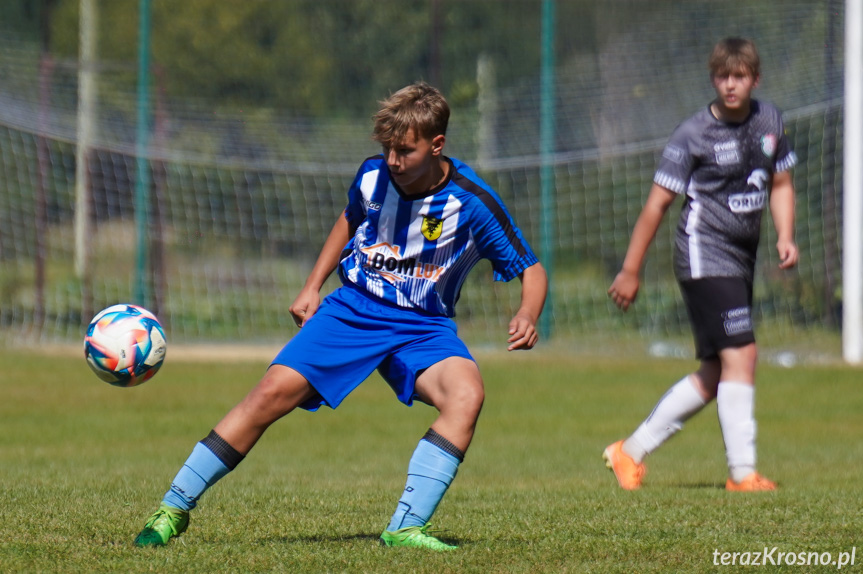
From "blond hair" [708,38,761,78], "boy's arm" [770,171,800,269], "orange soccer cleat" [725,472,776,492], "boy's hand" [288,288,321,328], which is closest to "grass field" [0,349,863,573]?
"orange soccer cleat" [725,472,776,492]

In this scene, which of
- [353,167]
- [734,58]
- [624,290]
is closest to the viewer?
[624,290]

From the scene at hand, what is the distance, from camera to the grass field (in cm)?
412

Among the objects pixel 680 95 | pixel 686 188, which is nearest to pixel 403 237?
pixel 686 188

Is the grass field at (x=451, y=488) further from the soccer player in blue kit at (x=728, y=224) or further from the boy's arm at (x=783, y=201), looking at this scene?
the boy's arm at (x=783, y=201)

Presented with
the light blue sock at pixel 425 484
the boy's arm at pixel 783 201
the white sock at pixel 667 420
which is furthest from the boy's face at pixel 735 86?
the light blue sock at pixel 425 484

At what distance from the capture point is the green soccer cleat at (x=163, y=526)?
4.24m

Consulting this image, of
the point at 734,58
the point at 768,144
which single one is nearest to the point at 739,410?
the point at 768,144

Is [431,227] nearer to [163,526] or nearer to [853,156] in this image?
[163,526]

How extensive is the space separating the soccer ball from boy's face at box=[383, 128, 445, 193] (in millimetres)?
1310

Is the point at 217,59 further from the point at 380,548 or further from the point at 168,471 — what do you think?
the point at 380,548

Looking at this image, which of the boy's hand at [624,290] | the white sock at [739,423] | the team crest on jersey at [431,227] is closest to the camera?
the team crest on jersey at [431,227]

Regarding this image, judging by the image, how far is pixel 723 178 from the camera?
5.96 meters

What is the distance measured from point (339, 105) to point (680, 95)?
573 centimetres

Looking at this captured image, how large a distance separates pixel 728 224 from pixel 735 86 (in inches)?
26.5
